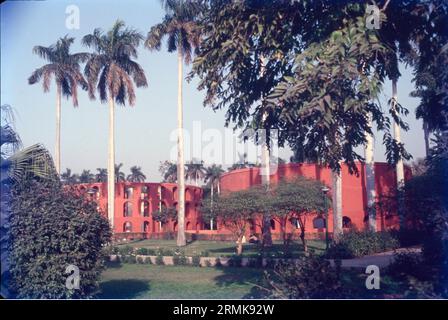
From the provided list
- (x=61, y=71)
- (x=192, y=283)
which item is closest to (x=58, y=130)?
(x=61, y=71)

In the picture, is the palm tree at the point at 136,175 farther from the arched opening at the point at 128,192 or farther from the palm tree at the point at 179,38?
the palm tree at the point at 179,38

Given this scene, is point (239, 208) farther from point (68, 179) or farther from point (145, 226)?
point (145, 226)

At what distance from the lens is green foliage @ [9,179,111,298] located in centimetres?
803

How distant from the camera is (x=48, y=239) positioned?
8172 mm

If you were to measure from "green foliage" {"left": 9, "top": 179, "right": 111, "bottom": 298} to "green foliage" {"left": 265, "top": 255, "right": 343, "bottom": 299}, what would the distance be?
3903 millimetres

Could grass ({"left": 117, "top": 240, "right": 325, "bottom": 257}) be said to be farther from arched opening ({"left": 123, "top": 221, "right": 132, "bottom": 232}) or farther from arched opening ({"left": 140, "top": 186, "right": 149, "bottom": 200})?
arched opening ({"left": 123, "top": 221, "right": 132, "bottom": 232})

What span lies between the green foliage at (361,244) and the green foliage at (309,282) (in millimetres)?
13192

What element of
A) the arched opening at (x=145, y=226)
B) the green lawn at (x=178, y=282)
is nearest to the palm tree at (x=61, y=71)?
the green lawn at (x=178, y=282)

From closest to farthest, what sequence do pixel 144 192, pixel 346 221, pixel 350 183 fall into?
pixel 350 183 < pixel 346 221 < pixel 144 192

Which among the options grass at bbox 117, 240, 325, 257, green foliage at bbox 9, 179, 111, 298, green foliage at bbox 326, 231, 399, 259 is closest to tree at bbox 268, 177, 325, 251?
green foliage at bbox 326, 231, 399, 259

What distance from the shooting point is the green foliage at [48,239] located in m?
8.03

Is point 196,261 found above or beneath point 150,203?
beneath

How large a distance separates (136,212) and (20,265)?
4301 cm

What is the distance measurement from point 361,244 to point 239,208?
247 inches
